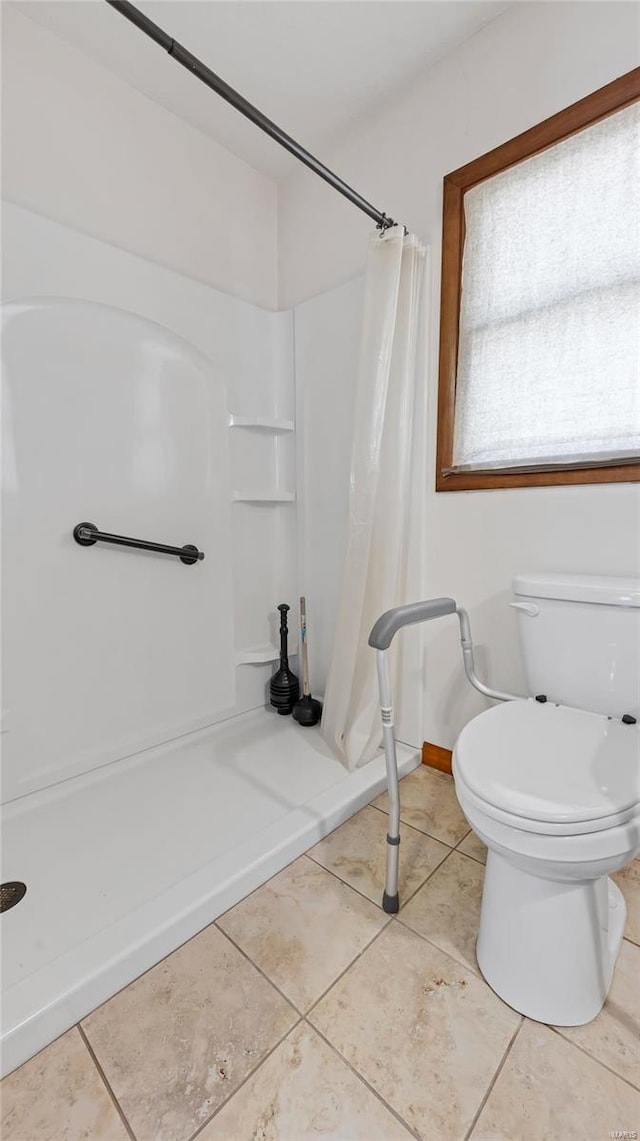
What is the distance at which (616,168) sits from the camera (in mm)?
1207

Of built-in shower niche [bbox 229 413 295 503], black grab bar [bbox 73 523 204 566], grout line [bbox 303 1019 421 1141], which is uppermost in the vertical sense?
built-in shower niche [bbox 229 413 295 503]

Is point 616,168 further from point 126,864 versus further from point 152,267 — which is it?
point 126,864

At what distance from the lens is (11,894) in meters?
1.11

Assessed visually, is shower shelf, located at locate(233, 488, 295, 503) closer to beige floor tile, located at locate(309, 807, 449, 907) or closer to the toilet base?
beige floor tile, located at locate(309, 807, 449, 907)

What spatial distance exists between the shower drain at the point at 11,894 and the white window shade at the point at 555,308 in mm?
1690

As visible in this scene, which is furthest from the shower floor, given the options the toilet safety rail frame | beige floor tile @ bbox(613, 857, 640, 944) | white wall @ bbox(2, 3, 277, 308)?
white wall @ bbox(2, 3, 277, 308)

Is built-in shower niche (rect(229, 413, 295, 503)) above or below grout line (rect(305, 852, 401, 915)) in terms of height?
above

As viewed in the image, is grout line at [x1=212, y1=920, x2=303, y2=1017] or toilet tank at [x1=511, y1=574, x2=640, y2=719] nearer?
grout line at [x1=212, y1=920, x2=303, y2=1017]

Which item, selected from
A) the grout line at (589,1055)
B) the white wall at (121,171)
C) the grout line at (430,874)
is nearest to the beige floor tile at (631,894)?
the grout line at (589,1055)

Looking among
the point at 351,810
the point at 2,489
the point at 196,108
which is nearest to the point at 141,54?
the point at 196,108

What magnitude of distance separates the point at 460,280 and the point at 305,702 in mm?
1646

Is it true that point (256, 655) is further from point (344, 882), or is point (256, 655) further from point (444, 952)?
point (444, 952)

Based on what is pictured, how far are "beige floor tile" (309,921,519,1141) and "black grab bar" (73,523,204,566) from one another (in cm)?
131

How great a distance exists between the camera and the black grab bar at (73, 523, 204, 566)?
1.51m
